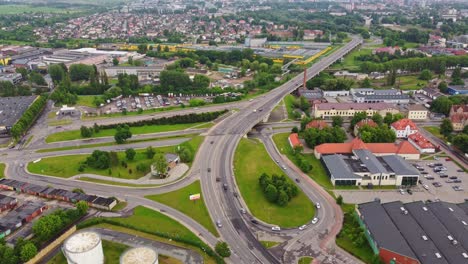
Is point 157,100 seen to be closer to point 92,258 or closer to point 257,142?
point 257,142

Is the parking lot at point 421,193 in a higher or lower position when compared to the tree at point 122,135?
lower

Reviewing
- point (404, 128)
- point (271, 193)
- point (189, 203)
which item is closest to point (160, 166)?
point (189, 203)

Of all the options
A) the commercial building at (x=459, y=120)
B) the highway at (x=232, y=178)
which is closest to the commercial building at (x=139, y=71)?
the highway at (x=232, y=178)

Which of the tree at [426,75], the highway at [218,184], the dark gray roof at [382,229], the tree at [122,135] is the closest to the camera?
the dark gray roof at [382,229]

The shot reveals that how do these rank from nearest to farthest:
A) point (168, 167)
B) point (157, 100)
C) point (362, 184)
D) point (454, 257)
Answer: point (454, 257) → point (362, 184) → point (168, 167) → point (157, 100)

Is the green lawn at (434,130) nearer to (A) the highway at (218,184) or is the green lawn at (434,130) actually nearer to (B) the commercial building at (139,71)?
(A) the highway at (218,184)

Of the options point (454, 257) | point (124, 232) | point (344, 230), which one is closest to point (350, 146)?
point (344, 230)
